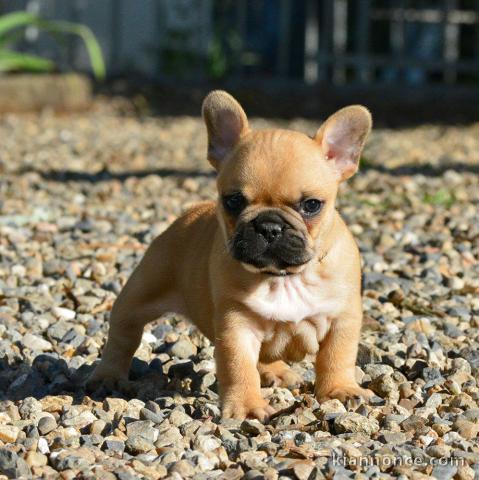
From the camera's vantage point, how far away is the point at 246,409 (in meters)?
3.54

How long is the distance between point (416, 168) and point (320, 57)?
6228 mm

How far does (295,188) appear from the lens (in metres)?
3.62

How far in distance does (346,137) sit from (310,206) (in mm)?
420

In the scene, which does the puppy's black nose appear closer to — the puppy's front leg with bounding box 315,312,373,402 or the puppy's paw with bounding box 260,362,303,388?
the puppy's front leg with bounding box 315,312,373,402

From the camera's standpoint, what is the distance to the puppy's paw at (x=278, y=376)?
409 centimetres

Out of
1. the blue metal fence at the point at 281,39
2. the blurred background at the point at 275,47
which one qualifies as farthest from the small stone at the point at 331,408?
the blue metal fence at the point at 281,39

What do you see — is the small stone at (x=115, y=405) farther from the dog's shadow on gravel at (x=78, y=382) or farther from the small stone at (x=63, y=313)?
the small stone at (x=63, y=313)

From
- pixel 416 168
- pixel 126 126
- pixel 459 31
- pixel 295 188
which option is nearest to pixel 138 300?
pixel 295 188

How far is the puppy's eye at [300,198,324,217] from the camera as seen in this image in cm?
366

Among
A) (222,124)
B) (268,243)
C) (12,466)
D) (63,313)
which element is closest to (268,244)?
(268,243)

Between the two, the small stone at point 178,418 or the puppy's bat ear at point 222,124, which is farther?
the puppy's bat ear at point 222,124

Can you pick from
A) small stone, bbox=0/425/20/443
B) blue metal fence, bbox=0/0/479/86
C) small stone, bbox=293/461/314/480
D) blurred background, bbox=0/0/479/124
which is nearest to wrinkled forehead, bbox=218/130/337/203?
small stone, bbox=293/461/314/480

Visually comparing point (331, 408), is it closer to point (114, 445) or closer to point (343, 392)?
point (343, 392)

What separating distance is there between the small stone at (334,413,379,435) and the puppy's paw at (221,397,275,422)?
25 centimetres
